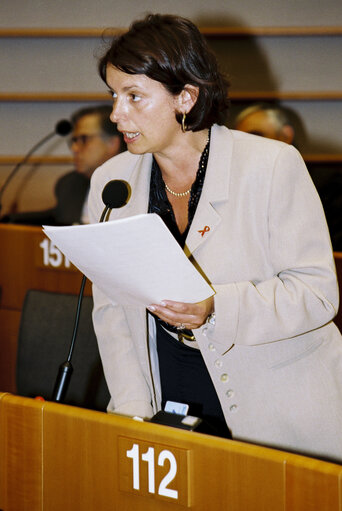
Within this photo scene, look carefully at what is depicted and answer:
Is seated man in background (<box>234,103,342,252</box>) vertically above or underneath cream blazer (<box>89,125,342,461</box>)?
above

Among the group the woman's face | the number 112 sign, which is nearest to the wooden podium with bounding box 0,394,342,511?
the number 112 sign

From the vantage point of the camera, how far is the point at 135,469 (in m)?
1.23

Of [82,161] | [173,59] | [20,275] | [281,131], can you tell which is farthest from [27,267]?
[173,59]

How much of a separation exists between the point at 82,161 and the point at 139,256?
3.48 metres

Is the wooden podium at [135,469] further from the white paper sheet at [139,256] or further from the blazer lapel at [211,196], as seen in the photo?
the blazer lapel at [211,196]

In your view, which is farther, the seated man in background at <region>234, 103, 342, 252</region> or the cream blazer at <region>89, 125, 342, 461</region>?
the seated man in background at <region>234, 103, 342, 252</region>

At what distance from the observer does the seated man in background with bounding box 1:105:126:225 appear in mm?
4531

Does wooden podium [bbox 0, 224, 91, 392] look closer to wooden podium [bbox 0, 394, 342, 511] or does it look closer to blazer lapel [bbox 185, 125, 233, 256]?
blazer lapel [bbox 185, 125, 233, 256]

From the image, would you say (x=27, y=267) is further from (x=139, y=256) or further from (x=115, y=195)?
(x=139, y=256)

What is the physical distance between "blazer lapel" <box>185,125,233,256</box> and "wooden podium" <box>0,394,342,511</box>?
461 millimetres

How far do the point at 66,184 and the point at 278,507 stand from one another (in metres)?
4.02

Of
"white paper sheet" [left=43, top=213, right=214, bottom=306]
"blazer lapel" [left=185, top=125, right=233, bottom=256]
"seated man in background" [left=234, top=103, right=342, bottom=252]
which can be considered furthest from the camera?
"seated man in background" [left=234, top=103, right=342, bottom=252]

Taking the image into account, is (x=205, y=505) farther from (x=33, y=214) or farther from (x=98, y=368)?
(x=33, y=214)

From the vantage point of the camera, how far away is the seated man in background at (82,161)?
4.53 m
